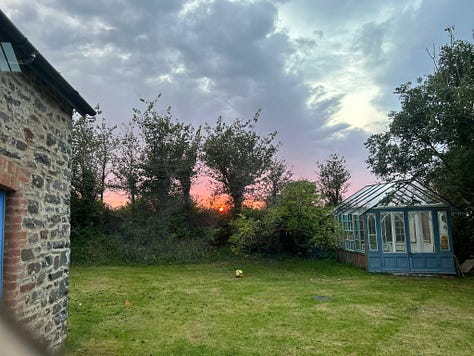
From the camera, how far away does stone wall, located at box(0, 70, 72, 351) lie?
3.88 m

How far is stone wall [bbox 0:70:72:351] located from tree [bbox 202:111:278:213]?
1296cm

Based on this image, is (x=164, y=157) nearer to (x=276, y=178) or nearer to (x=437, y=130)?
(x=276, y=178)

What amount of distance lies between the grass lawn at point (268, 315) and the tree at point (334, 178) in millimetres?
12538

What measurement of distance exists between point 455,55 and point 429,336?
30.2 ft

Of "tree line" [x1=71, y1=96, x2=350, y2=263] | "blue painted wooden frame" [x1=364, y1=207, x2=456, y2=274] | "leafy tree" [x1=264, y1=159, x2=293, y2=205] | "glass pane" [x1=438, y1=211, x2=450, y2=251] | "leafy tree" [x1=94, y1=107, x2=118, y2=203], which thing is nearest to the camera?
"blue painted wooden frame" [x1=364, y1=207, x2=456, y2=274]

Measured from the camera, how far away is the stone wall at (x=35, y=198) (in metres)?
3.88

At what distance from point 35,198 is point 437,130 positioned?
10994mm

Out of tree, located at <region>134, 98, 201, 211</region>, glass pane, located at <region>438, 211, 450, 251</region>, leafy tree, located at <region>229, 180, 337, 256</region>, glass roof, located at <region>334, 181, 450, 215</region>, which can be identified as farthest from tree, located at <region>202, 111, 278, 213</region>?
glass pane, located at <region>438, 211, 450, 251</region>

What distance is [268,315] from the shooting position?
7.53 meters

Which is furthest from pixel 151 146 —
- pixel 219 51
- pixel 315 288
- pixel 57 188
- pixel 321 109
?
pixel 57 188

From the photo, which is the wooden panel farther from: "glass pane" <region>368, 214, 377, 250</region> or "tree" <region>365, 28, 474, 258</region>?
"tree" <region>365, 28, 474, 258</region>

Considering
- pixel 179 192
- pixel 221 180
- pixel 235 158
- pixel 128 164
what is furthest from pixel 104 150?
pixel 235 158

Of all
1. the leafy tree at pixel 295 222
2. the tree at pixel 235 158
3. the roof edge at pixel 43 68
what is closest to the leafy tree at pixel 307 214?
the leafy tree at pixel 295 222

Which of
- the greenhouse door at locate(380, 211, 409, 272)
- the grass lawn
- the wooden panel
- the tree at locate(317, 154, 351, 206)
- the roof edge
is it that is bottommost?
the grass lawn
